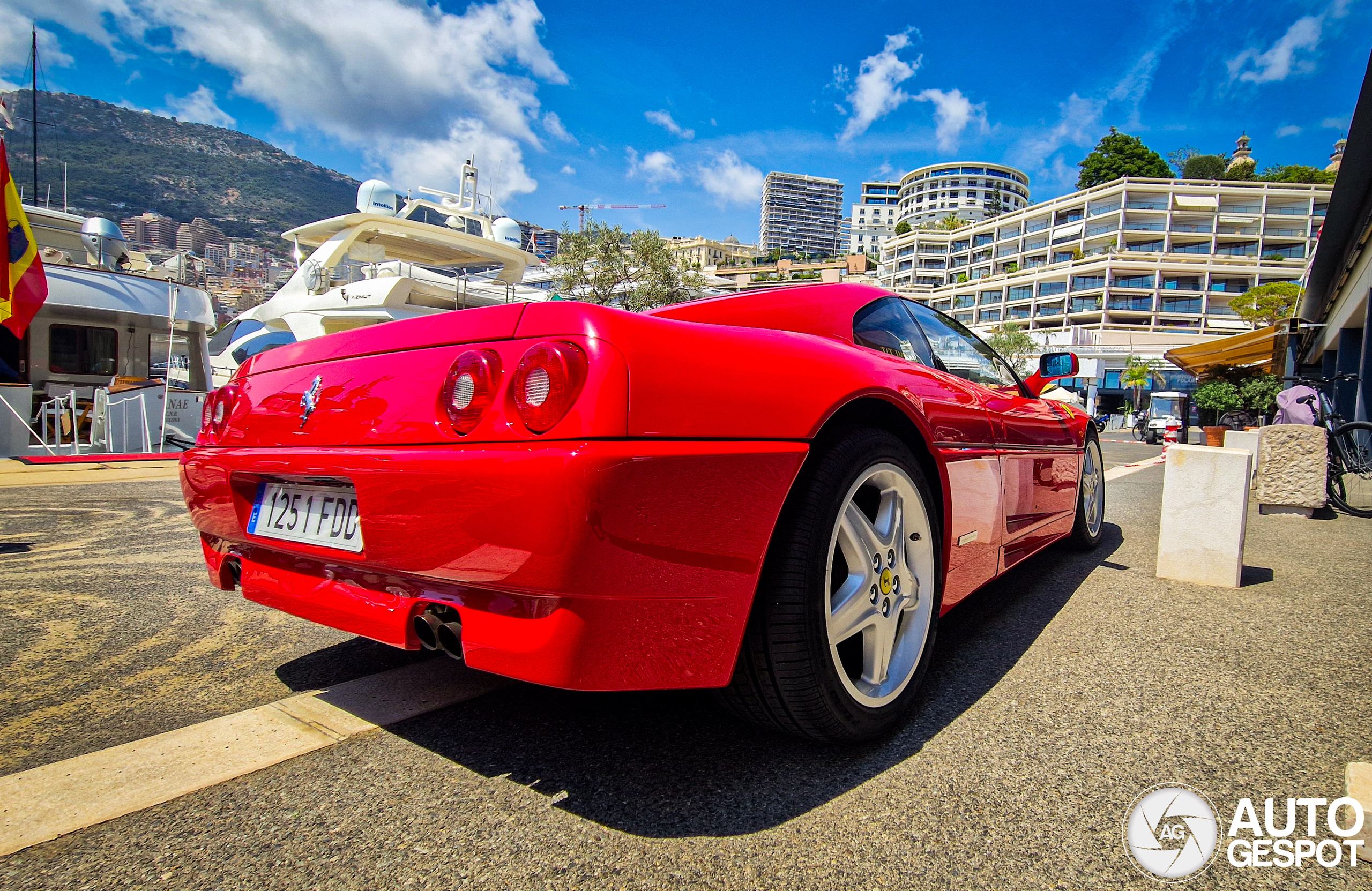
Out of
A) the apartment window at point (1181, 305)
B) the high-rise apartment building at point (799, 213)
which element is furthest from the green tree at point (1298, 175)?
the high-rise apartment building at point (799, 213)

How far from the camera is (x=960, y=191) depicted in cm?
12681

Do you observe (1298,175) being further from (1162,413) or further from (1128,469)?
(1128,469)

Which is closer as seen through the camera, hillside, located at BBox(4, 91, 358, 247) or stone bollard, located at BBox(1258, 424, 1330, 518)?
stone bollard, located at BBox(1258, 424, 1330, 518)

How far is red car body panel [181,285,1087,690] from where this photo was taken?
1.17 meters

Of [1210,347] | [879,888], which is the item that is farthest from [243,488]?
[1210,347]

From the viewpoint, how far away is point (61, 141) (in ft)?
292

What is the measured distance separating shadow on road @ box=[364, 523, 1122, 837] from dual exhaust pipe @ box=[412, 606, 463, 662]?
358 millimetres

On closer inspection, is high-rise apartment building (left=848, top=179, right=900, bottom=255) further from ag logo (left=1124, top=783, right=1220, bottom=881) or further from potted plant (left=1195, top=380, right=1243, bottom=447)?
ag logo (left=1124, top=783, right=1220, bottom=881)

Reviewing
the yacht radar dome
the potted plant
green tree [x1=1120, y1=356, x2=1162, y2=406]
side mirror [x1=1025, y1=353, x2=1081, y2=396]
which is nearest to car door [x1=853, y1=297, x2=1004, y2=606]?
side mirror [x1=1025, y1=353, x2=1081, y2=396]

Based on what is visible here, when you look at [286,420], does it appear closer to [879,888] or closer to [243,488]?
[243,488]

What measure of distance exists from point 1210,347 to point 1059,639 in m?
19.1

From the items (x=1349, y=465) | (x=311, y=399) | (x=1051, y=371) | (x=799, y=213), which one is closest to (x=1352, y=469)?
(x=1349, y=465)

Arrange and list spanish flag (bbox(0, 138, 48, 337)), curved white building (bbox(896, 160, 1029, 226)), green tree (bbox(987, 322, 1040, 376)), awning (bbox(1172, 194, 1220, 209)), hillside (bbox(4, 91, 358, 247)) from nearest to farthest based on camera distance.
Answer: spanish flag (bbox(0, 138, 48, 337)), green tree (bbox(987, 322, 1040, 376)), awning (bbox(1172, 194, 1220, 209)), hillside (bbox(4, 91, 358, 247)), curved white building (bbox(896, 160, 1029, 226))

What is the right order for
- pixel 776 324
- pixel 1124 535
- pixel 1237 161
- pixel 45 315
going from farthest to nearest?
A: pixel 1237 161, pixel 45 315, pixel 1124 535, pixel 776 324
